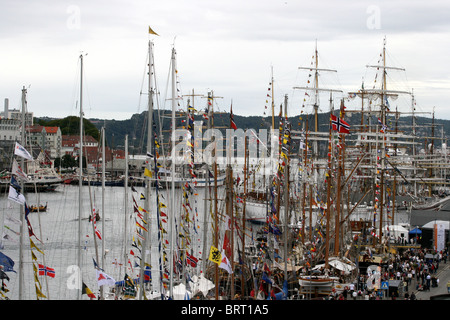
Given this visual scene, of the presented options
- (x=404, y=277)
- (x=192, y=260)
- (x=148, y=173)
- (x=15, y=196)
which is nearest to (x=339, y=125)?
(x=404, y=277)

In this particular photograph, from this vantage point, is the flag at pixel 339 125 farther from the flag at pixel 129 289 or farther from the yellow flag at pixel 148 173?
the flag at pixel 129 289

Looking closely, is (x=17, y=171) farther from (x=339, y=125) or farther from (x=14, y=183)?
(x=339, y=125)

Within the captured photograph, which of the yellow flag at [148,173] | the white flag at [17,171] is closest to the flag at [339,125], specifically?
the yellow flag at [148,173]

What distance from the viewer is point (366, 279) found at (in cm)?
2820

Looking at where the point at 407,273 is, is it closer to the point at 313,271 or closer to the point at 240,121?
the point at 313,271

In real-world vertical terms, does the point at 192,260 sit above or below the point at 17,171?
below

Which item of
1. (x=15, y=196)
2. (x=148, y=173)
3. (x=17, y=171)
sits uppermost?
(x=17, y=171)
